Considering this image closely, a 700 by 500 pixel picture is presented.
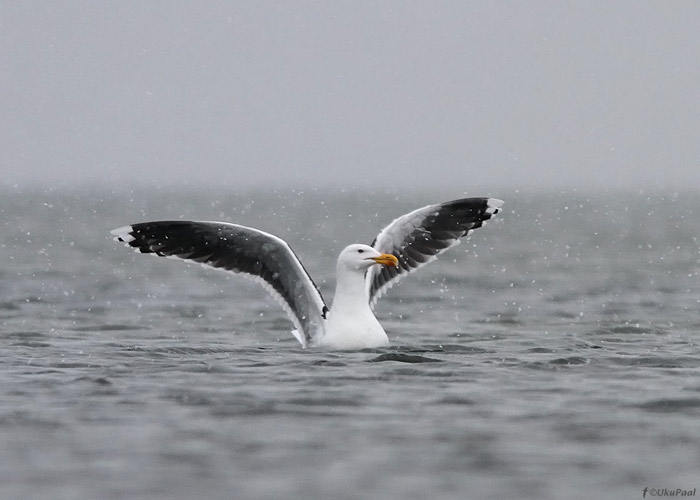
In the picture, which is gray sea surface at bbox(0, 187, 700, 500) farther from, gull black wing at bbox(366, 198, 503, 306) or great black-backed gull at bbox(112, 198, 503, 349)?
gull black wing at bbox(366, 198, 503, 306)

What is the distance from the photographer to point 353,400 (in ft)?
32.4

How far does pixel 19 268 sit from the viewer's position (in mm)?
25109

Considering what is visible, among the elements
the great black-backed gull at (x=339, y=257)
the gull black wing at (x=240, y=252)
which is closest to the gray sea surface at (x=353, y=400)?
the great black-backed gull at (x=339, y=257)

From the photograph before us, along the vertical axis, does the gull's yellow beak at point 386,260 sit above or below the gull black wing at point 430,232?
below

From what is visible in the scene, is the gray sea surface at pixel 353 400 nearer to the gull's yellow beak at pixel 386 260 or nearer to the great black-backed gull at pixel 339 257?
the great black-backed gull at pixel 339 257

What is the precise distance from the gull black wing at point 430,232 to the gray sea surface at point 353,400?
73 cm

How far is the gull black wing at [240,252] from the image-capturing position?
1256 cm

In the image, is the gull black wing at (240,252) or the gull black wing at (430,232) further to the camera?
the gull black wing at (430,232)

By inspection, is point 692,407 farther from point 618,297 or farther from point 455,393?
point 618,297

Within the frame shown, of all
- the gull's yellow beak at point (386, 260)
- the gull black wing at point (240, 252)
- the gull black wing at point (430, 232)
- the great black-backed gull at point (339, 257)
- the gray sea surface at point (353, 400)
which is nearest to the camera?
the gray sea surface at point (353, 400)

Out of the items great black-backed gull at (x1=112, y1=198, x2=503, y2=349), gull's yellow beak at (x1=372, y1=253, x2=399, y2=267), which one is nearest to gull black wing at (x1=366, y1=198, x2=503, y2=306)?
great black-backed gull at (x1=112, y1=198, x2=503, y2=349)

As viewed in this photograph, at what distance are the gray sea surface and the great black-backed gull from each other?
32 centimetres

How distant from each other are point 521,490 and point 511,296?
12.8 meters

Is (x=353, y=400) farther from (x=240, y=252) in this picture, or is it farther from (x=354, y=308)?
(x=240, y=252)
